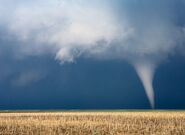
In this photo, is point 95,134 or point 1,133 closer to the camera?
point 95,134

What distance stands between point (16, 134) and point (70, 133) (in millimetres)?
4482

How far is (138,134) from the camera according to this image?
102ft

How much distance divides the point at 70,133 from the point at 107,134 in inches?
127

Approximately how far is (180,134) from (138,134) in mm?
3485

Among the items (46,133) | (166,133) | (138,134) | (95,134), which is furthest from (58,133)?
(166,133)

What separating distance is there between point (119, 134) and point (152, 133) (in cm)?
306

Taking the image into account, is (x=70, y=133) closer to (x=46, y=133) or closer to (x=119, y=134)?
(x=46, y=133)

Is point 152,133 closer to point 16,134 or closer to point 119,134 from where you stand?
point 119,134

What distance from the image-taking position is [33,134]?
31.1 m

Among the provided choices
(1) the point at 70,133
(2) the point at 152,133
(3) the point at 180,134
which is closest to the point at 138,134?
(2) the point at 152,133

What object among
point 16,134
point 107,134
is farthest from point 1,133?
point 107,134

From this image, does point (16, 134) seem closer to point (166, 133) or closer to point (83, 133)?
point (83, 133)

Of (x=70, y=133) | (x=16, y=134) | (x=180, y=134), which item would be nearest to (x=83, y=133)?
(x=70, y=133)

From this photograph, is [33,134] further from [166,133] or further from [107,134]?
[166,133]
